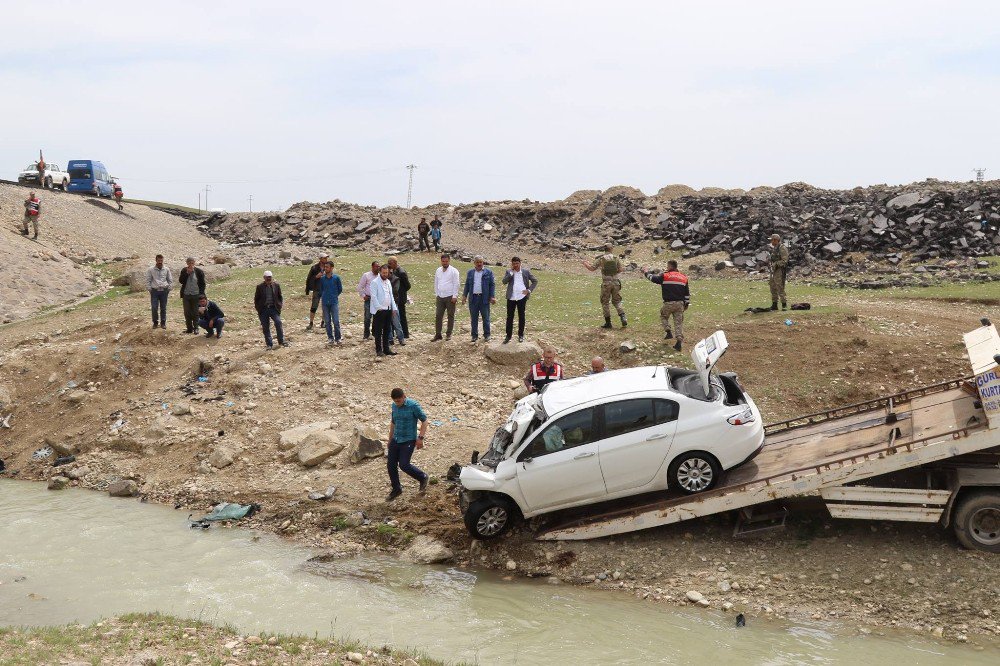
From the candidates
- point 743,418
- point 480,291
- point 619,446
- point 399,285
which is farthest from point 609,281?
point 619,446

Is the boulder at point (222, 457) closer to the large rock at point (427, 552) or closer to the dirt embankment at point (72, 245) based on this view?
the large rock at point (427, 552)

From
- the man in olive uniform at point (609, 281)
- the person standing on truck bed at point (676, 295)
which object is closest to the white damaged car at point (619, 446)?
the person standing on truck bed at point (676, 295)

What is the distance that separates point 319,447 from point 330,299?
524 centimetres

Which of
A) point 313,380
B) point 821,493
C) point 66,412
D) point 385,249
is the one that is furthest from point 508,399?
point 385,249

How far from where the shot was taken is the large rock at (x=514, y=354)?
17188 mm

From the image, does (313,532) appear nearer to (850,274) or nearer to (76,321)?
(76,321)

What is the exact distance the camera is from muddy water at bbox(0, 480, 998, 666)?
8.39m

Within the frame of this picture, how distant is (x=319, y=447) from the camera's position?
1382cm

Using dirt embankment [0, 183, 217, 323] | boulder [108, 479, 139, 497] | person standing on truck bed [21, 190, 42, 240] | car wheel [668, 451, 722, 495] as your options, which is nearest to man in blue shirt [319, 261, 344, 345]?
boulder [108, 479, 139, 497]

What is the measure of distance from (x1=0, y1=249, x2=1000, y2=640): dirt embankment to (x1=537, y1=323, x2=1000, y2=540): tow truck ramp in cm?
49

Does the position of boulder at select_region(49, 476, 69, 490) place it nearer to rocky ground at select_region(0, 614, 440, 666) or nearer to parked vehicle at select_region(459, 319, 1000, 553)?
rocky ground at select_region(0, 614, 440, 666)

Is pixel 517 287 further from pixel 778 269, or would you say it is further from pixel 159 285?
pixel 159 285

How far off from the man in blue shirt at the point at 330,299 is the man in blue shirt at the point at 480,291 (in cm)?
296

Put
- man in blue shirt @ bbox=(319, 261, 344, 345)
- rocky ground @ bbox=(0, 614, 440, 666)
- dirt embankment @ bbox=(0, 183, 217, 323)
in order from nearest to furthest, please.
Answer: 1. rocky ground @ bbox=(0, 614, 440, 666)
2. man in blue shirt @ bbox=(319, 261, 344, 345)
3. dirt embankment @ bbox=(0, 183, 217, 323)
